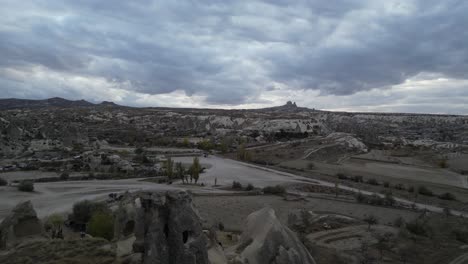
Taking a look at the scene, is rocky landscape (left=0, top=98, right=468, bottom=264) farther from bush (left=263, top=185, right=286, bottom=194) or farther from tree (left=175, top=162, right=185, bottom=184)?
tree (left=175, top=162, right=185, bottom=184)

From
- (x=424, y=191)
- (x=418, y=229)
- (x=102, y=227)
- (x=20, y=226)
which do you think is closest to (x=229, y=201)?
(x=418, y=229)

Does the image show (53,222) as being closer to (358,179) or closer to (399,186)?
(358,179)

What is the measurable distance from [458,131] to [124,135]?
114 metres

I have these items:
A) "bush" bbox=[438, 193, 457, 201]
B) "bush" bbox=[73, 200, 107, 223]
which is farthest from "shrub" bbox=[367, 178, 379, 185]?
"bush" bbox=[73, 200, 107, 223]

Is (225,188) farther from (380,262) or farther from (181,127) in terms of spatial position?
(181,127)

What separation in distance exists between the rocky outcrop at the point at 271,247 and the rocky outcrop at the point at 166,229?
245 cm

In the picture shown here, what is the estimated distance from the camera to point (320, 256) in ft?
66.8

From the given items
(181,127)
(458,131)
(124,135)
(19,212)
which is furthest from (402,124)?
(19,212)

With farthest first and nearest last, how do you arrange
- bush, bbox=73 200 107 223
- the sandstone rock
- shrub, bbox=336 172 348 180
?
shrub, bbox=336 172 348 180 → bush, bbox=73 200 107 223 → the sandstone rock

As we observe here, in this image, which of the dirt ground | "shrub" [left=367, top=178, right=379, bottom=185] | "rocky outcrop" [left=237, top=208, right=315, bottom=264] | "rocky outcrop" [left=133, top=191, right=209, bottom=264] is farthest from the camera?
"shrub" [left=367, top=178, right=379, bottom=185]

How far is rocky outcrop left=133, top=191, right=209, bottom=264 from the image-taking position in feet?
34.4

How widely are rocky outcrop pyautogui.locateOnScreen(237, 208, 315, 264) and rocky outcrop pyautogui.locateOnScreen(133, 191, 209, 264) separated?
2.45 meters

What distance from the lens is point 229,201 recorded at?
37344 mm

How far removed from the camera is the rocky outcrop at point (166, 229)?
10.5m
